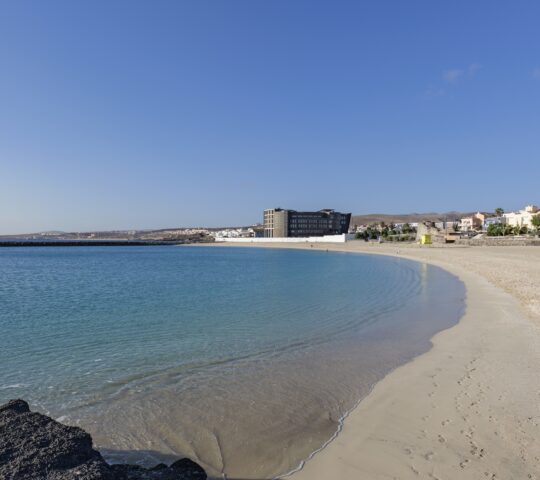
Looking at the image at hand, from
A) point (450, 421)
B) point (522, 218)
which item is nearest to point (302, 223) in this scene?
point (522, 218)

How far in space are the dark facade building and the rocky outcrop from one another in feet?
524

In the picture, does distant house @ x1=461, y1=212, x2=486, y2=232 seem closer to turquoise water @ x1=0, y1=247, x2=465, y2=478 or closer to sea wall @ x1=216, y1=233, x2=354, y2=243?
sea wall @ x1=216, y1=233, x2=354, y2=243

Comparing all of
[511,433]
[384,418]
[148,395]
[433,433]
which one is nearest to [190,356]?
[148,395]

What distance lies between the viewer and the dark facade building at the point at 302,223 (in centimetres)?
16438

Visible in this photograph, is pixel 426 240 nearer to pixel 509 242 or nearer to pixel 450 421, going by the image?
pixel 509 242

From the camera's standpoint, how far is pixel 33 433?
11.5ft

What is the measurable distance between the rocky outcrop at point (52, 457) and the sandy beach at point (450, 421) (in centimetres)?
151

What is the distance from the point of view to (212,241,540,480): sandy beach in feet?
13.8

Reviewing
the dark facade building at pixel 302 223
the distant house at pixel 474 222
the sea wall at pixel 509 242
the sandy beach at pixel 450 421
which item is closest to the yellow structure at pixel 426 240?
the sea wall at pixel 509 242

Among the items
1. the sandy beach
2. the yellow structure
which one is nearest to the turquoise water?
the sandy beach

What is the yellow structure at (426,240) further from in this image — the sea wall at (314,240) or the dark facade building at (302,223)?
the dark facade building at (302,223)

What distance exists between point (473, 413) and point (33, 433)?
5195 millimetres

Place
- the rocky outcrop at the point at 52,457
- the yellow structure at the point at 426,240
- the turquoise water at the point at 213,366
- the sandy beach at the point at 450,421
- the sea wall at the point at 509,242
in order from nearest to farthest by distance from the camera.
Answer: the rocky outcrop at the point at 52,457
the sandy beach at the point at 450,421
the turquoise water at the point at 213,366
the sea wall at the point at 509,242
the yellow structure at the point at 426,240

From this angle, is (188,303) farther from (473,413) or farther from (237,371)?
(473,413)
